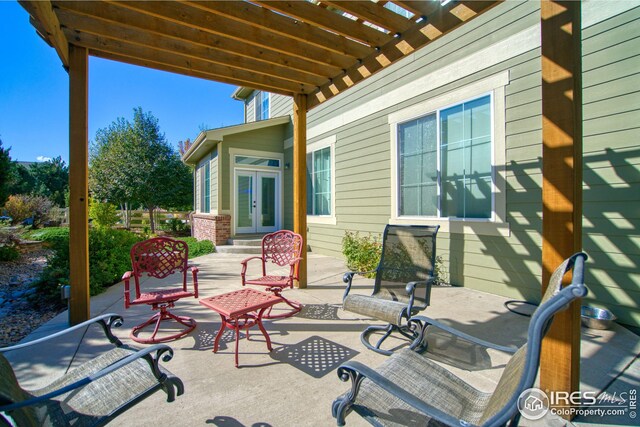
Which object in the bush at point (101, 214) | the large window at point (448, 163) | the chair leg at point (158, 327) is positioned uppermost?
the large window at point (448, 163)

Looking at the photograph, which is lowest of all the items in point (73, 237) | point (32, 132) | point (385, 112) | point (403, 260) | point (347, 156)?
point (403, 260)

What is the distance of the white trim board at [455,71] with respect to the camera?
4.16 m

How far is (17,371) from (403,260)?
11.9 feet

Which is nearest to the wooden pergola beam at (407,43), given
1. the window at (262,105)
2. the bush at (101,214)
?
the window at (262,105)

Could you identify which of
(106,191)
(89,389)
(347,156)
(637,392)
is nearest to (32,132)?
(106,191)

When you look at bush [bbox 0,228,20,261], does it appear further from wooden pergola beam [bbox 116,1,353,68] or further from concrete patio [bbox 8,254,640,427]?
wooden pergola beam [bbox 116,1,353,68]

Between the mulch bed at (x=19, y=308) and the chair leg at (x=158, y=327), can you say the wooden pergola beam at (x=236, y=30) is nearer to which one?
the chair leg at (x=158, y=327)

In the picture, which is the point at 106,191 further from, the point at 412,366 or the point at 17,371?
the point at 412,366

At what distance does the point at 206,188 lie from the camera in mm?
12227

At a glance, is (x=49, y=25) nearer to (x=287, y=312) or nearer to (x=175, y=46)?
(x=175, y=46)

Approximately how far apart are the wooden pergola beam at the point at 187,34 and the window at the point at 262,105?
925cm

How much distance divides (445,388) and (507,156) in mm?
3721

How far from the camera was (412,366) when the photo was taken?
70.6 inches

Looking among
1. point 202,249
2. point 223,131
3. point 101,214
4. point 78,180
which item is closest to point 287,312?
point 78,180
